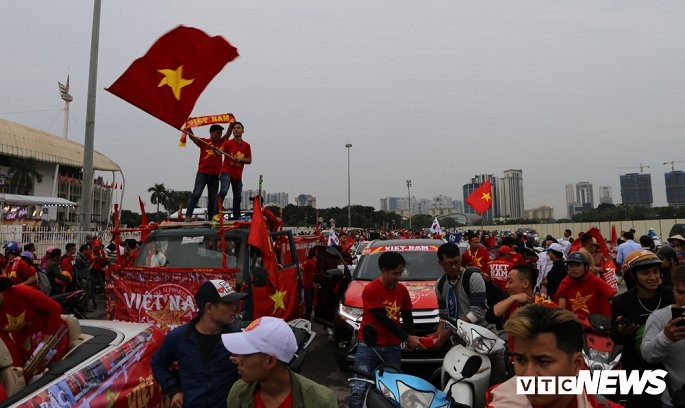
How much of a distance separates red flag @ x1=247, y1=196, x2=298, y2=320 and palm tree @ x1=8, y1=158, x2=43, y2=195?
7752 cm

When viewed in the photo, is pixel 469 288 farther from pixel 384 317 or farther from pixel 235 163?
pixel 235 163

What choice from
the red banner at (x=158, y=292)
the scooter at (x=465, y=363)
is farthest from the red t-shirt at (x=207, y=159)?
the scooter at (x=465, y=363)

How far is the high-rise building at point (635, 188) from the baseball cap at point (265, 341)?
409ft

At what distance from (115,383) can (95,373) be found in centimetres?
15

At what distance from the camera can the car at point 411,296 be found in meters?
5.66

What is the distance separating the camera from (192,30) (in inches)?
250

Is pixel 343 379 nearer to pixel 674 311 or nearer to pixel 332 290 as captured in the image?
pixel 332 290

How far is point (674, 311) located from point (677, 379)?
424 millimetres

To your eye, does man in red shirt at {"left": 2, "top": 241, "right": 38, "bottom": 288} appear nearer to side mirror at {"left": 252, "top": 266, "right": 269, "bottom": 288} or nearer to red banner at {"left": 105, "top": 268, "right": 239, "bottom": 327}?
red banner at {"left": 105, "top": 268, "right": 239, "bottom": 327}

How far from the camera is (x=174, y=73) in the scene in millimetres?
6176

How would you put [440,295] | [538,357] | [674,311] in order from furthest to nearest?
[440,295]
[674,311]
[538,357]

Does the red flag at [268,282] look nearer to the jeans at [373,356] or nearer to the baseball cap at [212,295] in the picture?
the jeans at [373,356]

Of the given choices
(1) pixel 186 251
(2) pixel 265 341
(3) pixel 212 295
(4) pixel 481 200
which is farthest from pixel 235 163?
(4) pixel 481 200

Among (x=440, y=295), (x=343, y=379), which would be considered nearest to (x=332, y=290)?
(x=343, y=379)
